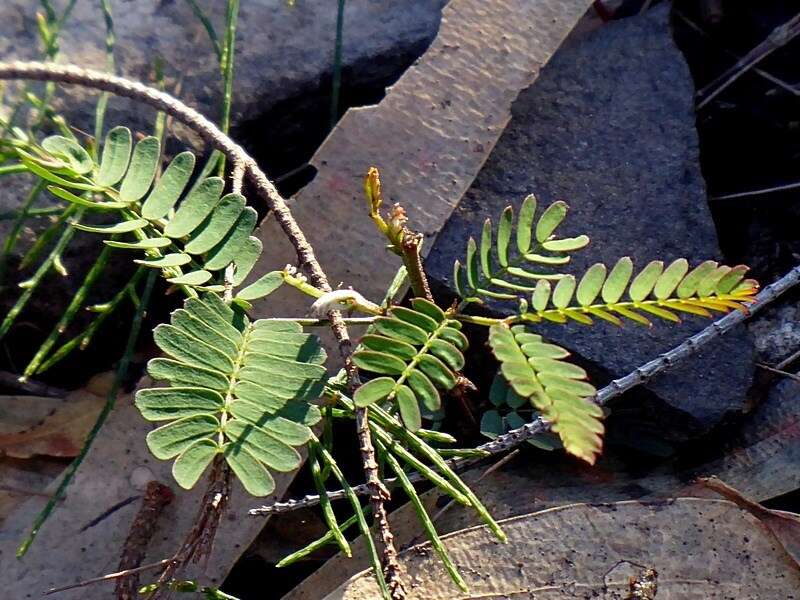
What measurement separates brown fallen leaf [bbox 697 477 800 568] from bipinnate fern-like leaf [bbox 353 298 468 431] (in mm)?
605

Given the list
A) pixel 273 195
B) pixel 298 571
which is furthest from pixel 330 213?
pixel 298 571

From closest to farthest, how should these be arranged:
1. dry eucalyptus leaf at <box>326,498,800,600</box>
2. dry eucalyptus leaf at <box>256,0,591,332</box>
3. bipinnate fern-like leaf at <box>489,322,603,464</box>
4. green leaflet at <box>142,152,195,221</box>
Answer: bipinnate fern-like leaf at <box>489,322,603,464</box>, green leaflet at <box>142,152,195,221</box>, dry eucalyptus leaf at <box>326,498,800,600</box>, dry eucalyptus leaf at <box>256,0,591,332</box>

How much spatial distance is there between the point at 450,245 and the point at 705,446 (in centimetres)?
60

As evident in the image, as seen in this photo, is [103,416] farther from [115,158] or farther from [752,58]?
[752,58]

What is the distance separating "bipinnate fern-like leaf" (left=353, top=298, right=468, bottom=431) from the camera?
43.0 inches

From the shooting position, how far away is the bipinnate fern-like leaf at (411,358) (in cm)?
109

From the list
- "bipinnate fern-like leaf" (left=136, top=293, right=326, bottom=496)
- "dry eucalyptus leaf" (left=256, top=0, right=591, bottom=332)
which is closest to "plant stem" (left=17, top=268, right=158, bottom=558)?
"dry eucalyptus leaf" (left=256, top=0, right=591, bottom=332)

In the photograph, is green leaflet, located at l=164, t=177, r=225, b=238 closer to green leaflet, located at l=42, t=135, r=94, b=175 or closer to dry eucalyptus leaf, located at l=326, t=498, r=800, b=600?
green leaflet, located at l=42, t=135, r=94, b=175

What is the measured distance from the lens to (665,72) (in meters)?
1.92

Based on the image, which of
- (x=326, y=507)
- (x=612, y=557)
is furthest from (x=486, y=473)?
(x=326, y=507)

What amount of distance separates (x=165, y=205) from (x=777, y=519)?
1.09 meters

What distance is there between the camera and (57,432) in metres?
1.74

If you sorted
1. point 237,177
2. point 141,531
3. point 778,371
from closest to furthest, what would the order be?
point 237,177 → point 141,531 → point 778,371

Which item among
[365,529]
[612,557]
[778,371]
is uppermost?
[778,371]
